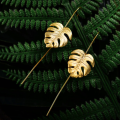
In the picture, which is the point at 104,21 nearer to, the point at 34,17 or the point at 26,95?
the point at 34,17

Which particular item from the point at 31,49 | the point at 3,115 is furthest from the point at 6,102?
the point at 31,49

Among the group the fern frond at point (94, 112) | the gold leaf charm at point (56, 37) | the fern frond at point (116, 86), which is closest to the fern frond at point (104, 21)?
the gold leaf charm at point (56, 37)

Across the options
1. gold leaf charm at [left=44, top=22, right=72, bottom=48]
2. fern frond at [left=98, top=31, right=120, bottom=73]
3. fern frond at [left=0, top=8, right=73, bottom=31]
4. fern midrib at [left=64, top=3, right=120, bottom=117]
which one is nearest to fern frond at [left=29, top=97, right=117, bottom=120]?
fern midrib at [left=64, top=3, right=120, bottom=117]

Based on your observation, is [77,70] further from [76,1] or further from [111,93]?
[76,1]

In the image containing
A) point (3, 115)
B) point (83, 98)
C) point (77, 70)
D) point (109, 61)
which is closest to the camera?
point (77, 70)

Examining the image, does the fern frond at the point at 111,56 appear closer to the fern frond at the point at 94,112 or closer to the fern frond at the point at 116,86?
the fern frond at the point at 116,86

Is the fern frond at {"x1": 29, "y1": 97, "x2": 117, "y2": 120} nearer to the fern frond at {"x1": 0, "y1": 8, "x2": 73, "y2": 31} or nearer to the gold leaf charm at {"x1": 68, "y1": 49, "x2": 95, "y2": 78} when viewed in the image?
the gold leaf charm at {"x1": 68, "y1": 49, "x2": 95, "y2": 78}

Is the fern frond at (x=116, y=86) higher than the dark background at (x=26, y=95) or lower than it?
higher
